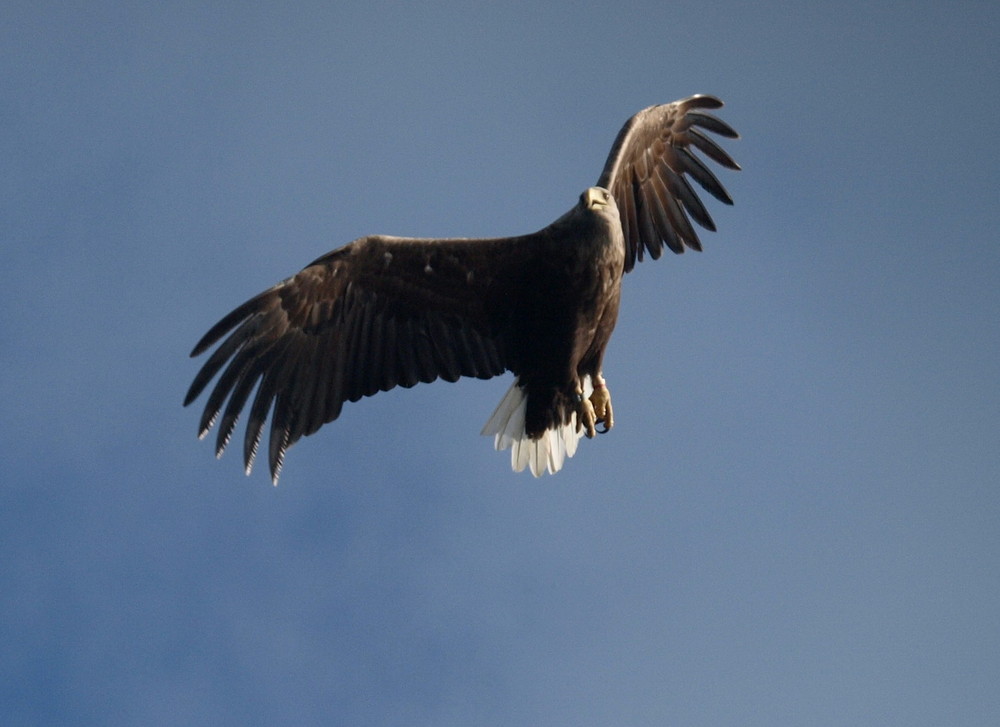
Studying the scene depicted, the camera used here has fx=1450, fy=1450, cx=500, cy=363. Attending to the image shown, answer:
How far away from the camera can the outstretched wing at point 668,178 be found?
11484 mm

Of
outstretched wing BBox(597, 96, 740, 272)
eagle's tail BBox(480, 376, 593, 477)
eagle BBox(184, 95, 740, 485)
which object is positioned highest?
outstretched wing BBox(597, 96, 740, 272)

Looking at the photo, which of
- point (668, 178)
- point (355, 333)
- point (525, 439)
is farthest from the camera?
point (668, 178)

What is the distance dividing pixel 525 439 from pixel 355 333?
156 cm

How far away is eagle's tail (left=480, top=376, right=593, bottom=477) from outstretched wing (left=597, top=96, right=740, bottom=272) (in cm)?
146

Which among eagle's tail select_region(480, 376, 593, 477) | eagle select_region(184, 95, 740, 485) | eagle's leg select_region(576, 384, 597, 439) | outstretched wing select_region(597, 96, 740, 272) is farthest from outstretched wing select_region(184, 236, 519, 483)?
outstretched wing select_region(597, 96, 740, 272)

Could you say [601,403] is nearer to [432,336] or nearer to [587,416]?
[587,416]

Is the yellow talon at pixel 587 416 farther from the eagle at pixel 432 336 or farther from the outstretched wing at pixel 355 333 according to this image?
the outstretched wing at pixel 355 333

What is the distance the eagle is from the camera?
33.4 feet

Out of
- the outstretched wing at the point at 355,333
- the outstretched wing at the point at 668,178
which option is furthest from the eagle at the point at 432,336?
the outstretched wing at the point at 668,178

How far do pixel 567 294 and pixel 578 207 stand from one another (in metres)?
0.61

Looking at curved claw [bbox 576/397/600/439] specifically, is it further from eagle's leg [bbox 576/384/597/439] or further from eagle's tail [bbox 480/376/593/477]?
eagle's tail [bbox 480/376/593/477]

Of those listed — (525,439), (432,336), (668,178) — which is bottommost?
(525,439)

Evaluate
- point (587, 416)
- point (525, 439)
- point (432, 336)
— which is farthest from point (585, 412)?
point (432, 336)

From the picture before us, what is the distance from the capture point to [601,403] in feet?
35.7
